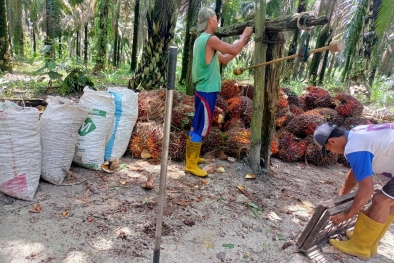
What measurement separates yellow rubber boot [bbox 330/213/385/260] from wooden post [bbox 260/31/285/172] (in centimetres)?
132

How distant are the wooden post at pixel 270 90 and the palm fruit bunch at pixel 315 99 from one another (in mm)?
2546

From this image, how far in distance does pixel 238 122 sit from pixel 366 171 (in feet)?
8.33

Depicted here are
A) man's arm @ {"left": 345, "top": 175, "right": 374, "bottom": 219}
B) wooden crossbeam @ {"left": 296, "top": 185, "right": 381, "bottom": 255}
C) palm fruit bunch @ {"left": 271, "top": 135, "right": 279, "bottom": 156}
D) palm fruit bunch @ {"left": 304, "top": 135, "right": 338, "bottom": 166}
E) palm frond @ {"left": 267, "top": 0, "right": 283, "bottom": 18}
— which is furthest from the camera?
palm frond @ {"left": 267, "top": 0, "right": 283, "bottom": 18}

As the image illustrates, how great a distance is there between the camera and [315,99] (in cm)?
562

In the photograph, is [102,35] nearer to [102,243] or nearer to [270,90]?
[270,90]

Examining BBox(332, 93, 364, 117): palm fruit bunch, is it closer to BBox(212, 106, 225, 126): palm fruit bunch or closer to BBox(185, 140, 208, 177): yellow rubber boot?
BBox(212, 106, 225, 126): palm fruit bunch

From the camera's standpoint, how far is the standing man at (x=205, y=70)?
124 inches

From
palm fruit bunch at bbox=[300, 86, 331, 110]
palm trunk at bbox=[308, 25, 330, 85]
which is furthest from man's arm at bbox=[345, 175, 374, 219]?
palm trunk at bbox=[308, 25, 330, 85]

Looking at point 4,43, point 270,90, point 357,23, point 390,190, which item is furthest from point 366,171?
point 357,23

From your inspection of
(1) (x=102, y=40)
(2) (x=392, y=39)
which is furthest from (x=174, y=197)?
(2) (x=392, y=39)

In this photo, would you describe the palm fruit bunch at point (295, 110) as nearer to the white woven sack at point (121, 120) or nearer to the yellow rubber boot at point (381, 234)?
the yellow rubber boot at point (381, 234)

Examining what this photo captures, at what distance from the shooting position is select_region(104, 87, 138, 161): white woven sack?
343 cm

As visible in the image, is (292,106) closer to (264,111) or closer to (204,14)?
(264,111)

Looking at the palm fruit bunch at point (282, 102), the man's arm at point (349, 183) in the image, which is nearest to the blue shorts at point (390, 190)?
A: the man's arm at point (349, 183)
